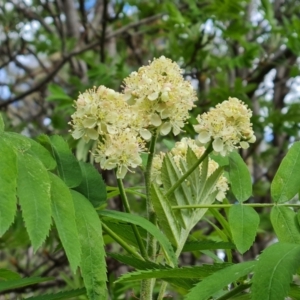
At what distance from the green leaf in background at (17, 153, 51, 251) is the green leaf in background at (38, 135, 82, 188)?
92mm

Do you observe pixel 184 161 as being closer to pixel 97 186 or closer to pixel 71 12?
pixel 97 186

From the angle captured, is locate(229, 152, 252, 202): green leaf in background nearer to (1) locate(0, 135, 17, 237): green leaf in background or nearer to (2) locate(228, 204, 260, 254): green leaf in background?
(2) locate(228, 204, 260, 254): green leaf in background

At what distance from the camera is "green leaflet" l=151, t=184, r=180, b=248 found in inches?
31.0

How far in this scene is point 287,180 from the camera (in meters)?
0.87

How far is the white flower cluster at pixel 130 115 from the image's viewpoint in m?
0.83

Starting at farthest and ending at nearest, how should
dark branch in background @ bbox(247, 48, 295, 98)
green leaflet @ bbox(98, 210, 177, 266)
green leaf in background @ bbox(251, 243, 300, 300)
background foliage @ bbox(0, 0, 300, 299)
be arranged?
1. dark branch in background @ bbox(247, 48, 295, 98)
2. background foliage @ bbox(0, 0, 300, 299)
3. green leaflet @ bbox(98, 210, 177, 266)
4. green leaf in background @ bbox(251, 243, 300, 300)

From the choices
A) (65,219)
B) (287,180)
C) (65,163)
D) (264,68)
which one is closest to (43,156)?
(65,163)

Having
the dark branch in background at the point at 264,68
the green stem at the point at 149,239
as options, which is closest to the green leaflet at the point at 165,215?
the green stem at the point at 149,239

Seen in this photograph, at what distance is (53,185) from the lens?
0.74 meters

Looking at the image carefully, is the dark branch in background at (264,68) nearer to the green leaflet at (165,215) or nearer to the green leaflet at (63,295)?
the green leaflet at (165,215)

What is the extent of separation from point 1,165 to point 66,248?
134mm

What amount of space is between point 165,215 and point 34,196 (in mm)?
210

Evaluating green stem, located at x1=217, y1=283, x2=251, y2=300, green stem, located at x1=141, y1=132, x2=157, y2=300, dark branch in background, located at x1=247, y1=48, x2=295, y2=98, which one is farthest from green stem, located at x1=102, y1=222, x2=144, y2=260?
dark branch in background, located at x1=247, y1=48, x2=295, y2=98

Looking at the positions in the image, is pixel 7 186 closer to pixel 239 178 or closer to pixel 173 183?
pixel 173 183
